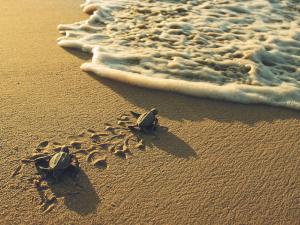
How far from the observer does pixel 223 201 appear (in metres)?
1.99

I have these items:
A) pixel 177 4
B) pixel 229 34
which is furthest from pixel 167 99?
pixel 177 4

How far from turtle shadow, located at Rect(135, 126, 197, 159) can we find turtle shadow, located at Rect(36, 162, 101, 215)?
0.55 m

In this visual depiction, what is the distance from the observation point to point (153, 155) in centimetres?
233

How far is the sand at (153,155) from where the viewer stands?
1923 millimetres

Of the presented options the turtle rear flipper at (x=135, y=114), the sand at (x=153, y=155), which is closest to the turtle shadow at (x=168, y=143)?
the sand at (x=153, y=155)

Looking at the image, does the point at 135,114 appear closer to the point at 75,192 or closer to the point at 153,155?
the point at 153,155

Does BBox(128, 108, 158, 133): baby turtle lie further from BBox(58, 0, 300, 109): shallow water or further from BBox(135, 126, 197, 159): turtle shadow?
BBox(58, 0, 300, 109): shallow water

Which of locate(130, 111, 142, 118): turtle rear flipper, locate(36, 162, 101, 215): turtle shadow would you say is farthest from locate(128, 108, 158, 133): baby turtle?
locate(36, 162, 101, 215): turtle shadow

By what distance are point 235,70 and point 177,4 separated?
2.26 metres

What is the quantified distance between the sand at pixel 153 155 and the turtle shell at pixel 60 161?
0.44ft

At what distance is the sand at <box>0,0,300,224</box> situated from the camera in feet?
6.31

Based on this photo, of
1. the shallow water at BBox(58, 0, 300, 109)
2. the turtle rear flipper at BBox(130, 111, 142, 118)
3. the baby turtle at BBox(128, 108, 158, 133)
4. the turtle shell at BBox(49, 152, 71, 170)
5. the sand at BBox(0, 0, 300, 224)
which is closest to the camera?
the sand at BBox(0, 0, 300, 224)

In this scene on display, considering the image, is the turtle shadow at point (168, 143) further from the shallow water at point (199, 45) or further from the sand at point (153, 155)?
the shallow water at point (199, 45)

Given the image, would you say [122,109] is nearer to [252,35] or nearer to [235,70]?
[235,70]
